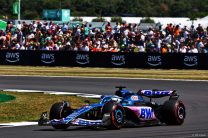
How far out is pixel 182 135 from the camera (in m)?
11.6

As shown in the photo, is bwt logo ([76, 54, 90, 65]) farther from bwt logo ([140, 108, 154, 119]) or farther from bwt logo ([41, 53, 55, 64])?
bwt logo ([140, 108, 154, 119])

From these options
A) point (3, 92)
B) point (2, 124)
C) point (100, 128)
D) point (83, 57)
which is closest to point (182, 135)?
point (100, 128)

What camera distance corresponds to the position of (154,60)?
3659cm

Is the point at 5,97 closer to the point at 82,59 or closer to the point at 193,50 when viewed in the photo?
the point at 193,50

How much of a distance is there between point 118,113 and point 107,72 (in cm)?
2225

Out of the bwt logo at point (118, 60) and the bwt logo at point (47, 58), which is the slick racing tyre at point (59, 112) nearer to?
the bwt logo at point (118, 60)

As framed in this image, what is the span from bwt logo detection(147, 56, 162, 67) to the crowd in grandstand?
1607 mm

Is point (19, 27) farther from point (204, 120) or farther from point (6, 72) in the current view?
point (204, 120)

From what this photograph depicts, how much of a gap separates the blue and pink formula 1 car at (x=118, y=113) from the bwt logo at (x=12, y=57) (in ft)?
88.0

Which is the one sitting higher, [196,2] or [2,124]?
[196,2]

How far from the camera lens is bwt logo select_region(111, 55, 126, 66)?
1464 inches

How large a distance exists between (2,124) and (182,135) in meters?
4.27

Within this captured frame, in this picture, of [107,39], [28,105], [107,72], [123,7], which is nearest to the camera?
[28,105]

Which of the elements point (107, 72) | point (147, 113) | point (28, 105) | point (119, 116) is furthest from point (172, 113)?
point (107, 72)
